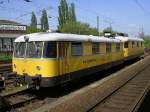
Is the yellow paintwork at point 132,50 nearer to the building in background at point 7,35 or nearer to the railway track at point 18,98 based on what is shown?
the building in background at point 7,35

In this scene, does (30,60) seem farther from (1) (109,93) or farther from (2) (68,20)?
(2) (68,20)

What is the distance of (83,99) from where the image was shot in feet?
40.7

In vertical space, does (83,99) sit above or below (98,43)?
below

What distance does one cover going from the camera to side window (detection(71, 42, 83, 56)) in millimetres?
14464

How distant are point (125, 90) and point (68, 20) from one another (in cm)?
4968

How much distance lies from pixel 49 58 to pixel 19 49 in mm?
2321

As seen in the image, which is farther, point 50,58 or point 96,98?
point 96,98

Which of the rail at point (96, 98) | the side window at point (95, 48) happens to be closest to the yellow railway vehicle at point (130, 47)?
the side window at point (95, 48)

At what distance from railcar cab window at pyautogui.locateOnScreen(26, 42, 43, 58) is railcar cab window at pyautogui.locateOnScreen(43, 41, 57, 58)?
30 cm

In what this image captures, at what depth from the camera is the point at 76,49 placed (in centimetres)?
1494

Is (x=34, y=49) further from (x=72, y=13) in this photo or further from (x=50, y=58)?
(x=72, y=13)

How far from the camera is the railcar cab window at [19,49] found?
1393 centimetres

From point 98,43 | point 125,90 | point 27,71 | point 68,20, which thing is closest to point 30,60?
point 27,71

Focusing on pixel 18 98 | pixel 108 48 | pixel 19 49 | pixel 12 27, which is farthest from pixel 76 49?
pixel 12 27
